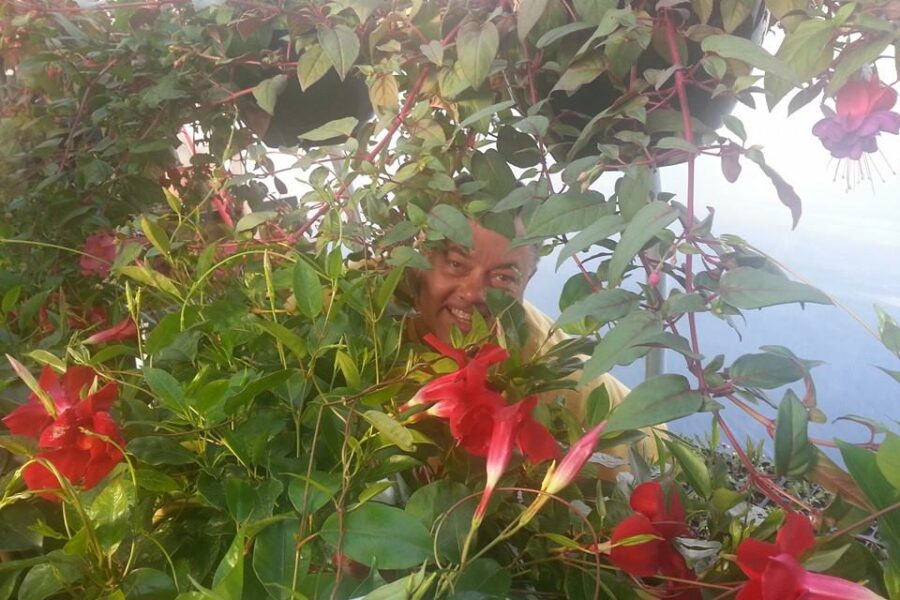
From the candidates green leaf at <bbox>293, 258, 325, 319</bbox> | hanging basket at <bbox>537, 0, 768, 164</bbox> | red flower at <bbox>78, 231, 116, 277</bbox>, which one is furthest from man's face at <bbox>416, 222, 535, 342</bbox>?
red flower at <bbox>78, 231, 116, 277</bbox>

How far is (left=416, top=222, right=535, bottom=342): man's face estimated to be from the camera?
607 millimetres

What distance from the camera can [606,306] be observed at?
0.34 metres

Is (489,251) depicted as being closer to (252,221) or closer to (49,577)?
(252,221)

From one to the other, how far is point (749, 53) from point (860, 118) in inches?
4.4

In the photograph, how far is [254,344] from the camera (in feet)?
1.43

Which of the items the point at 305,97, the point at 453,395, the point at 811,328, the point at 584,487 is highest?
the point at 305,97

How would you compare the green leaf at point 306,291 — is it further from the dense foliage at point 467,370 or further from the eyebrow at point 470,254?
the eyebrow at point 470,254

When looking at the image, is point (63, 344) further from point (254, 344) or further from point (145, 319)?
point (254, 344)

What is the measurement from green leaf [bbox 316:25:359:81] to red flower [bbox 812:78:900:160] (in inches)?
13.8

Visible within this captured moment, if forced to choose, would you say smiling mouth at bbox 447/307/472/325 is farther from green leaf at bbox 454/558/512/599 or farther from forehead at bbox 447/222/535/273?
green leaf at bbox 454/558/512/599

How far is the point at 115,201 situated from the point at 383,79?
0.37m

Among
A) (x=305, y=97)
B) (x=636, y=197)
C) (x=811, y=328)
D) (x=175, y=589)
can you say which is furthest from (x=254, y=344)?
(x=811, y=328)

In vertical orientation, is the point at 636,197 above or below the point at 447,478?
above

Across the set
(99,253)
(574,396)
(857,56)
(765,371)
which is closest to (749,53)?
(857,56)
